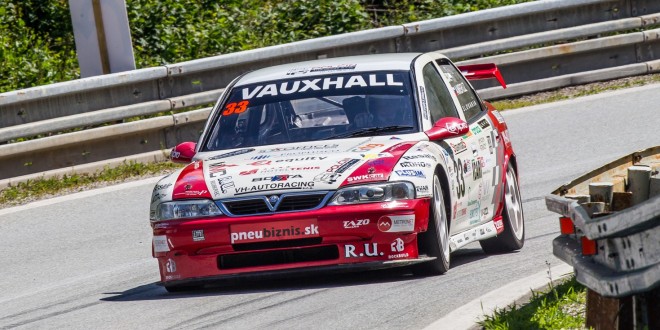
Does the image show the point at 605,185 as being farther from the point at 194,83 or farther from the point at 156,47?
the point at 156,47

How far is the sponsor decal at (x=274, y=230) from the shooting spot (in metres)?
8.21

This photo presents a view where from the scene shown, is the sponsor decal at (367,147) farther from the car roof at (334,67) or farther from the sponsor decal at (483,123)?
the sponsor decal at (483,123)

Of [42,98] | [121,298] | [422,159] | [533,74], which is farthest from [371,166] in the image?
[533,74]

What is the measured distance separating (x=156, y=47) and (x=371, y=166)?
31.2ft

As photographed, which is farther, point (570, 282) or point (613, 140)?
point (613, 140)

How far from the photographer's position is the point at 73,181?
1342cm

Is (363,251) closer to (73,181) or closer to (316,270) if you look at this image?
(316,270)

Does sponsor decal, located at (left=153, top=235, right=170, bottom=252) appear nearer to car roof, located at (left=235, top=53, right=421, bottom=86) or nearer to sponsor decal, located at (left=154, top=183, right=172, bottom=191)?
sponsor decal, located at (left=154, top=183, right=172, bottom=191)

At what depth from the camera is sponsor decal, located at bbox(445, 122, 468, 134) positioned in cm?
911

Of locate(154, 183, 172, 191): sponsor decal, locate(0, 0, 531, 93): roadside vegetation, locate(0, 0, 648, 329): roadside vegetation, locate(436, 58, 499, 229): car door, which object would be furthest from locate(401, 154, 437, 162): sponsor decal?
locate(0, 0, 531, 93): roadside vegetation

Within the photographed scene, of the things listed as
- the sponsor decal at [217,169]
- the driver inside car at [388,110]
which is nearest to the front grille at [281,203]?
the sponsor decal at [217,169]

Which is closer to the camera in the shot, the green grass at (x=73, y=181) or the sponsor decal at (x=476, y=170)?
the sponsor decal at (x=476, y=170)

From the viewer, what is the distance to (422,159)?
Answer: 28.1 ft

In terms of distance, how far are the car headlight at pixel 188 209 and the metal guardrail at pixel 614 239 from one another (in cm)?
250
